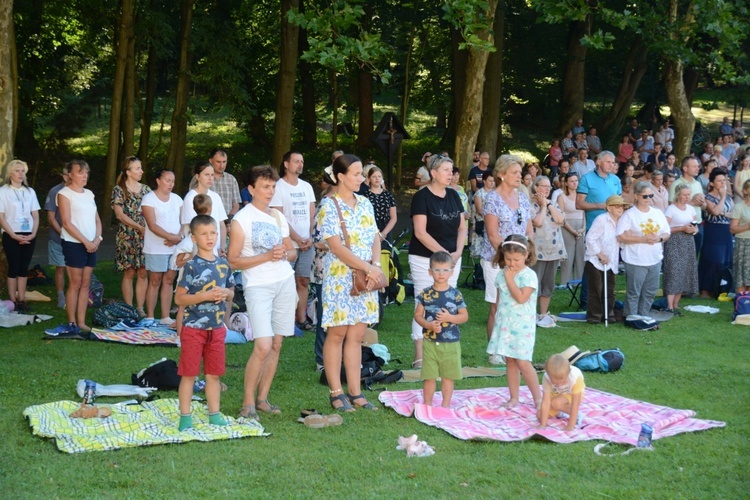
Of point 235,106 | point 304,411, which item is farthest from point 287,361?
point 235,106

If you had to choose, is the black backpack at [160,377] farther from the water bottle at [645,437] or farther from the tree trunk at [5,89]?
the tree trunk at [5,89]

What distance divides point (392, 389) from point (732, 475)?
3.07 meters

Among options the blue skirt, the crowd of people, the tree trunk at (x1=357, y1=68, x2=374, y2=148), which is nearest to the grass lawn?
the crowd of people

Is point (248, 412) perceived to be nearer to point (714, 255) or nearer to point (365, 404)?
point (365, 404)

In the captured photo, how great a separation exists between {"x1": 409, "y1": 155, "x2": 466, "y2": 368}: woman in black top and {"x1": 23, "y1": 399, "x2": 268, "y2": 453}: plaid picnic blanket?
2462 millimetres

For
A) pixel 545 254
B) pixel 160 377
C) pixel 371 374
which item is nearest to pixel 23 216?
pixel 160 377

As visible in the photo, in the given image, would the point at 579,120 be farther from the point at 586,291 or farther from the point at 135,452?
the point at 135,452

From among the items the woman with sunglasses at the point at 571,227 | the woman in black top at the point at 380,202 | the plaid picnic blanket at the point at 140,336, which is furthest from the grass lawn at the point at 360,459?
the woman with sunglasses at the point at 571,227

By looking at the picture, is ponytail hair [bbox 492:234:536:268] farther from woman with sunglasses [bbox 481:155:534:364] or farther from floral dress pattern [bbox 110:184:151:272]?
floral dress pattern [bbox 110:184:151:272]

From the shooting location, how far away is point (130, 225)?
36.8 feet

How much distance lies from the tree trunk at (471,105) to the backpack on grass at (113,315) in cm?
732

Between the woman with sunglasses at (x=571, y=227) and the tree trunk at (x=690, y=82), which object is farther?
the tree trunk at (x=690, y=82)

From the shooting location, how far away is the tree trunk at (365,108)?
3033cm

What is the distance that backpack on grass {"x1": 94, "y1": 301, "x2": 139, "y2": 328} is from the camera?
1100 cm
